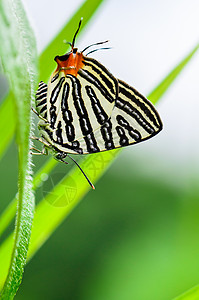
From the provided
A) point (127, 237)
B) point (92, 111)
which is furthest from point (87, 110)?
point (127, 237)

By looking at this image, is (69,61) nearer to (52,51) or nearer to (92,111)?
(92,111)

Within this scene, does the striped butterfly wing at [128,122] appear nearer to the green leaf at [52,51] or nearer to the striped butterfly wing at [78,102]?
the striped butterfly wing at [78,102]

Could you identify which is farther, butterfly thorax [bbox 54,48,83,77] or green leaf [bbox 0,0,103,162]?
green leaf [bbox 0,0,103,162]

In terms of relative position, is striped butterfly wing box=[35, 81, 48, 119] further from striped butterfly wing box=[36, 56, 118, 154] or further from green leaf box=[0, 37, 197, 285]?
green leaf box=[0, 37, 197, 285]

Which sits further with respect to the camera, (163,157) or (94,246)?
(163,157)

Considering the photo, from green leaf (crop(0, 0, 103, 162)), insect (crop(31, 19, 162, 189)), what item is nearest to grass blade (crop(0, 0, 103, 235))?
green leaf (crop(0, 0, 103, 162))

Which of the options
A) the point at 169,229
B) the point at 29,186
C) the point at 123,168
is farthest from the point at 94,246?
the point at 29,186

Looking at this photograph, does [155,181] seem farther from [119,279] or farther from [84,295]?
[119,279]
